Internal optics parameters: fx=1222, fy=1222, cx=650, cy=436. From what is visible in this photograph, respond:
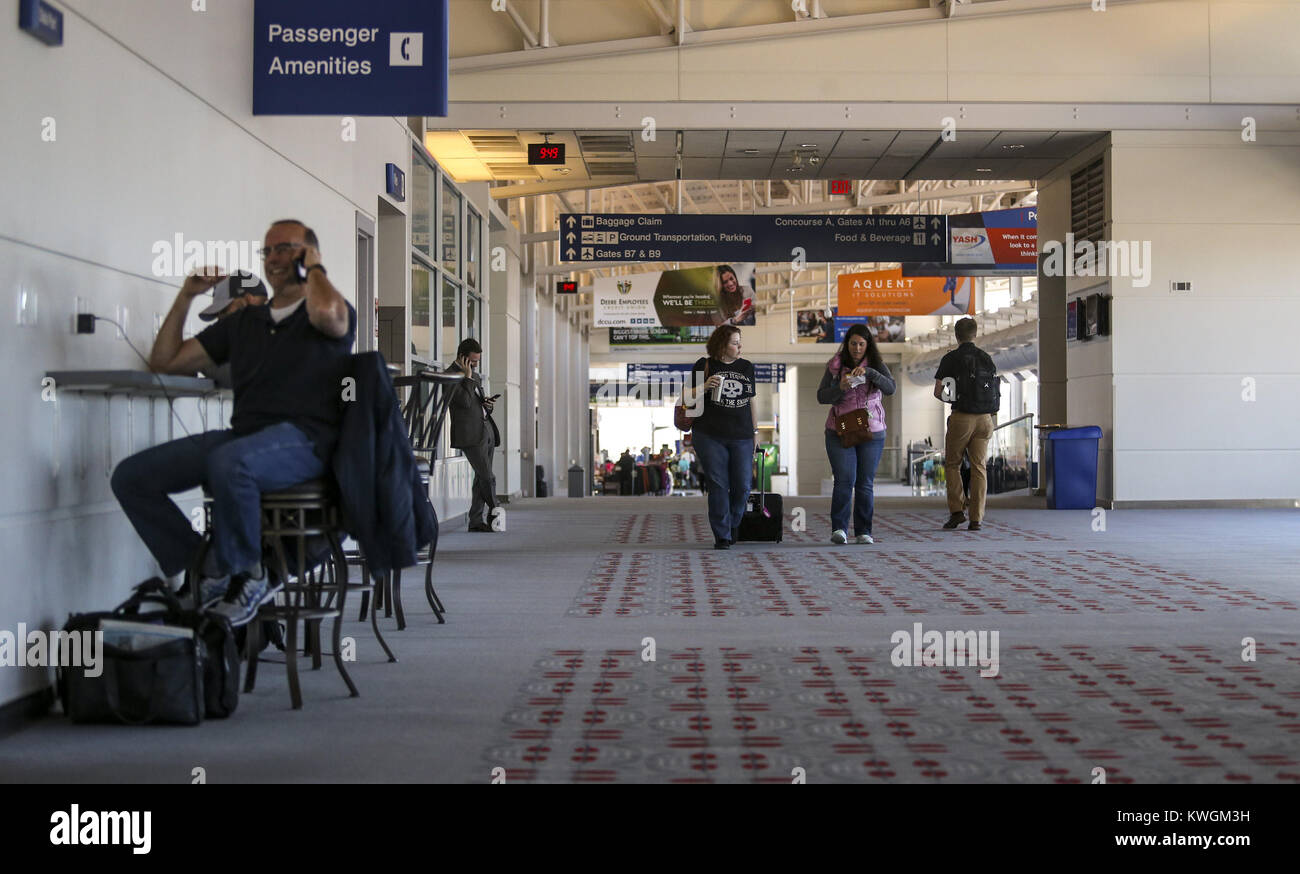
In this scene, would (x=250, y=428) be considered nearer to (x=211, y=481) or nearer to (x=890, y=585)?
(x=211, y=481)

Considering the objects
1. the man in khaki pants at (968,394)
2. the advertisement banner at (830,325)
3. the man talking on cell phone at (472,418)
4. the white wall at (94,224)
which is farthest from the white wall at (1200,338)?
the advertisement banner at (830,325)

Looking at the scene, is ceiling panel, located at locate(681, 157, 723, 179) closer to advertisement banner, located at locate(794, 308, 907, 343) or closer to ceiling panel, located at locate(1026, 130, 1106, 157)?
ceiling panel, located at locate(1026, 130, 1106, 157)

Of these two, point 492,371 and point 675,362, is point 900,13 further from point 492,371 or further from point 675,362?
point 675,362

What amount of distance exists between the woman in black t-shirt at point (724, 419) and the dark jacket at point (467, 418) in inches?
75.5

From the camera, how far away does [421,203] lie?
34.8 ft

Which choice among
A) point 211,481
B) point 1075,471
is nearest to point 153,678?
point 211,481

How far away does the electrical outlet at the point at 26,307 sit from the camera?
133 inches

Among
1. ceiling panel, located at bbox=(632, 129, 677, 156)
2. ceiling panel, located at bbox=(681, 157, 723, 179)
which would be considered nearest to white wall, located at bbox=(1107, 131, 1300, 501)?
ceiling panel, located at bbox=(681, 157, 723, 179)

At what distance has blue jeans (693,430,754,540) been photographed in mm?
7867

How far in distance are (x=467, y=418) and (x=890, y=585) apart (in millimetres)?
4036

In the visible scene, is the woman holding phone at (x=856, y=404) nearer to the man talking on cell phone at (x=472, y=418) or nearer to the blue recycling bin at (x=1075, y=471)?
the man talking on cell phone at (x=472, y=418)

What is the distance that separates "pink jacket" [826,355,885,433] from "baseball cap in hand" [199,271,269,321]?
183 inches
